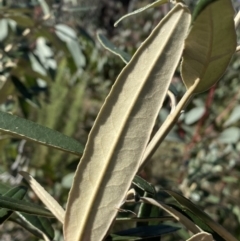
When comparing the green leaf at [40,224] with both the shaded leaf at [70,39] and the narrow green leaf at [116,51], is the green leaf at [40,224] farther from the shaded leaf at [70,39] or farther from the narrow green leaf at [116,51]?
the shaded leaf at [70,39]

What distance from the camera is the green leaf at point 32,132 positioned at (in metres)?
0.51

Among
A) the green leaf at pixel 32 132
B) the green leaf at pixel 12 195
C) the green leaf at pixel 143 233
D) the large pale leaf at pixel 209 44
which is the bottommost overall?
the green leaf at pixel 143 233

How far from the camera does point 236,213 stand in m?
1.66

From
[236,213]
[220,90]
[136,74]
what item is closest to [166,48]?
[136,74]

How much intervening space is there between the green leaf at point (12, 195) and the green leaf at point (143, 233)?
0.40ft

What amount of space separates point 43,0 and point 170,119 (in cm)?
103

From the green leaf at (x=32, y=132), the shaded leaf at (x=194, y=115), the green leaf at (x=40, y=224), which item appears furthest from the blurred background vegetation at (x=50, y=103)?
the green leaf at (x=32, y=132)

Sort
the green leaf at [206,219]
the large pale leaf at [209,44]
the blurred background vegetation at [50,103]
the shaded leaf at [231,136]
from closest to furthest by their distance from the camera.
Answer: the large pale leaf at [209,44] → the green leaf at [206,219] → the blurred background vegetation at [50,103] → the shaded leaf at [231,136]

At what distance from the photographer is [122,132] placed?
431 mm

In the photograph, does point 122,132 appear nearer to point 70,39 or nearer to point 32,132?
point 32,132

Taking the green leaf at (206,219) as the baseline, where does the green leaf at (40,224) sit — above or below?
below

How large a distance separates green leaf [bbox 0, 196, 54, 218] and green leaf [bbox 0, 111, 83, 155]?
0.23 feet

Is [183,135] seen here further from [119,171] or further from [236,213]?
[119,171]

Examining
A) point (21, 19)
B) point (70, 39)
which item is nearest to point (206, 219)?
point (21, 19)
